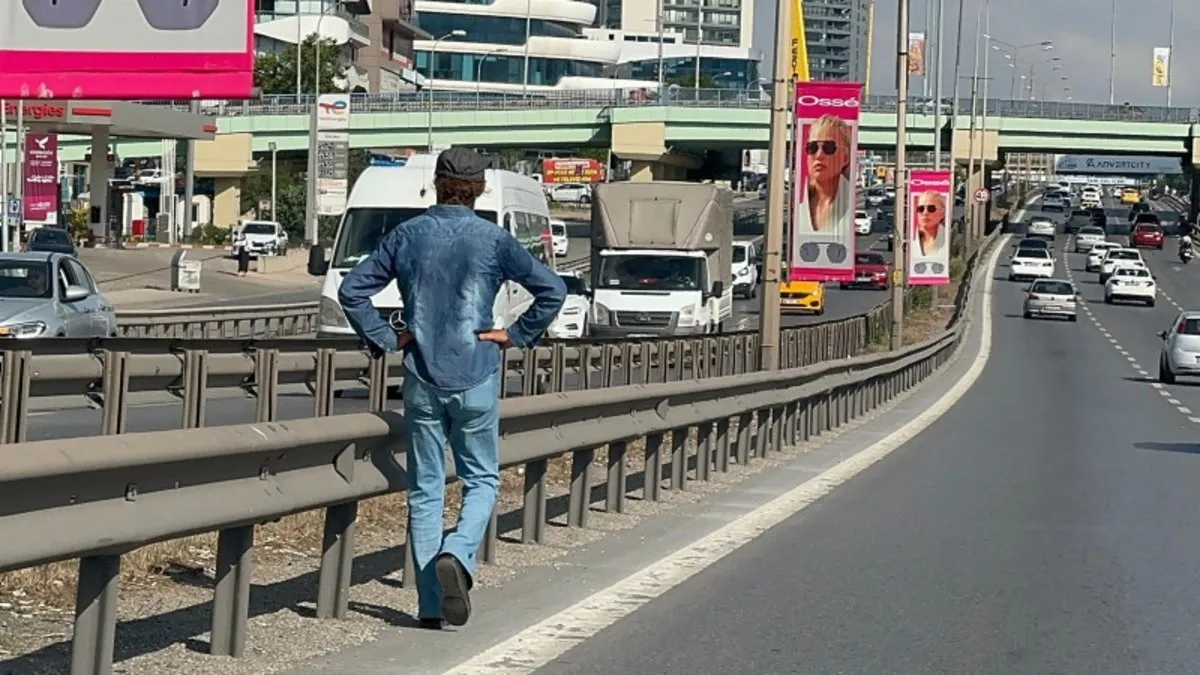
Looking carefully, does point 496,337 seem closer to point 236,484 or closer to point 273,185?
point 236,484

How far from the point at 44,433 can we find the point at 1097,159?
174 meters

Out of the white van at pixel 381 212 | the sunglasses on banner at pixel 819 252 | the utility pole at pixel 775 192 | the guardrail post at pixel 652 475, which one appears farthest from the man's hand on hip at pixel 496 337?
the sunglasses on banner at pixel 819 252

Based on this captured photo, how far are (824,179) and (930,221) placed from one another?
68.1 feet

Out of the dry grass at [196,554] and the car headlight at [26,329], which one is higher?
the car headlight at [26,329]

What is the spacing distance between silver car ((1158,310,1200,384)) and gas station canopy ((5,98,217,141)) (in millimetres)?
30464

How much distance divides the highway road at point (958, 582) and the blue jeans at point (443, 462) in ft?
2.06

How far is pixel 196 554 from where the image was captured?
416 inches

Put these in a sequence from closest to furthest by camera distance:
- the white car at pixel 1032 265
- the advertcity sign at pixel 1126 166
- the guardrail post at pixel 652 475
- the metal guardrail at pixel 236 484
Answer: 1. the metal guardrail at pixel 236 484
2. the guardrail post at pixel 652 475
3. the white car at pixel 1032 265
4. the advertcity sign at pixel 1126 166

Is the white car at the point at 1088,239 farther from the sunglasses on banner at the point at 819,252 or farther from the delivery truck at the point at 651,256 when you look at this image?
the sunglasses on banner at the point at 819,252

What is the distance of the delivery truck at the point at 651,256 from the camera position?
133 feet

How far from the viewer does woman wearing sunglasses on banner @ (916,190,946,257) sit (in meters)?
51.1

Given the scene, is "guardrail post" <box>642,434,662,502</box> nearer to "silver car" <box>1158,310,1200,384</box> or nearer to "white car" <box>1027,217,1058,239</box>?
"silver car" <box>1158,310,1200,384</box>

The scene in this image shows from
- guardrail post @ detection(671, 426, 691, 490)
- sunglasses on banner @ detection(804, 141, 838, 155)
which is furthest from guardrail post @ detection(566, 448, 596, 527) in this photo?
sunglasses on banner @ detection(804, 141, 838, 155)

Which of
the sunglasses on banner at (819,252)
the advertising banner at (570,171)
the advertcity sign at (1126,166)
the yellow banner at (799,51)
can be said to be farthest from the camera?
the advertcity sign at (1126,166)
